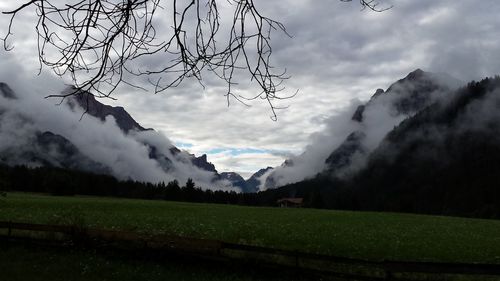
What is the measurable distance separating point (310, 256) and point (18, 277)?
862 centimetres

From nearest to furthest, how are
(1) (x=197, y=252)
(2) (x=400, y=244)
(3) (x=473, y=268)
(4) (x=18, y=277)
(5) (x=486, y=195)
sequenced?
1. (3) (x=473, y=268)
2. (4) (x=18, y=277)
3. (1) (x=197, y=252)
4. (2) (x=400, y=244)
5. (5) (x=486, y=195)

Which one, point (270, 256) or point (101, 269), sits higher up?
point (270, 256)

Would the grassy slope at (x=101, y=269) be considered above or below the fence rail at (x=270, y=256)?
below

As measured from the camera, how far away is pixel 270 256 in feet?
52.5

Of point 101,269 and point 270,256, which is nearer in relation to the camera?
point 101,269

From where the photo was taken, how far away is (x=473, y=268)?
1278 cm

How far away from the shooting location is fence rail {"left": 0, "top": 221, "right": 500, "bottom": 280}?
13.1 metres

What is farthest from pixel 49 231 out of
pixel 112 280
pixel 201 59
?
pixel 201 59

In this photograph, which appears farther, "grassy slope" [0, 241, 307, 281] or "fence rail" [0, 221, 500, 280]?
"grassy slope" [0, 241, 307, 281]

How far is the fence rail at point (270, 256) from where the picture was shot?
42.9ft

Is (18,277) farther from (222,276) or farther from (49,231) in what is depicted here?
(222,276)

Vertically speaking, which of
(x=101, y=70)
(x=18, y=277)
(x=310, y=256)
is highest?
(x=101, y=70)

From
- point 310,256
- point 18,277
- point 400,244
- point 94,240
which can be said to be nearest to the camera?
point 18,277

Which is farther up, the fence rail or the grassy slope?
the fence rail
